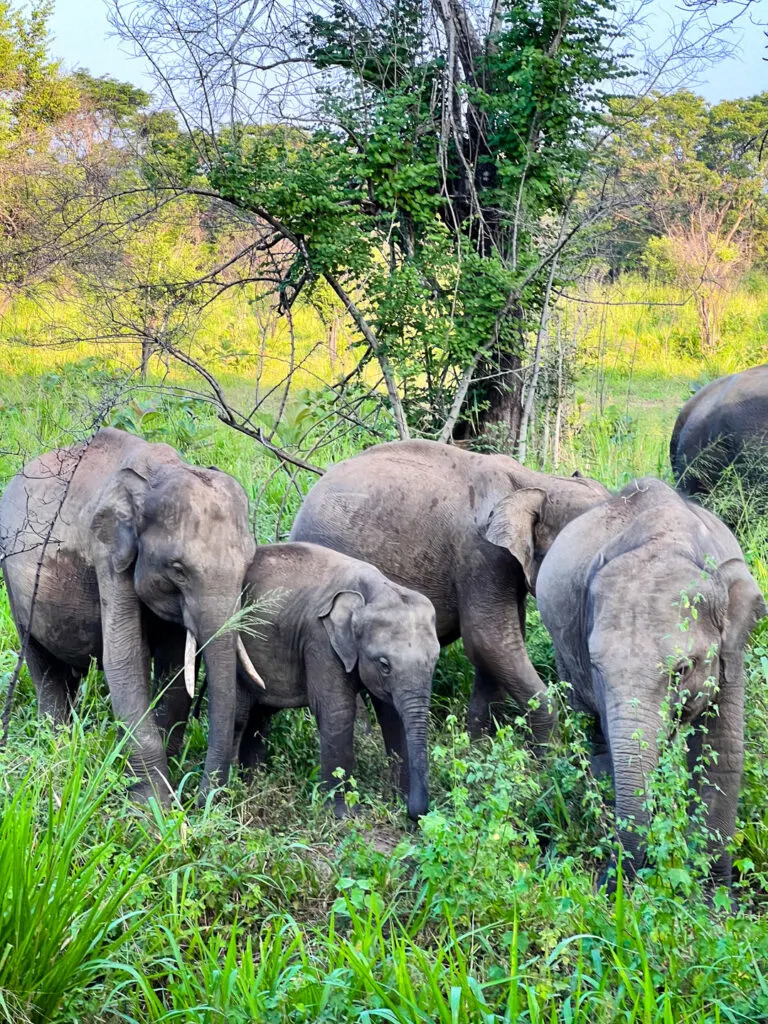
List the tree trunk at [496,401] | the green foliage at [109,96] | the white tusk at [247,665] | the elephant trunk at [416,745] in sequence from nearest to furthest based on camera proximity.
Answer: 1. the elephant trunk at [416,745]
2. the white tusk at [247,665]
3. the tree trunk at [496,401]
4. the green foliage at [109,96]

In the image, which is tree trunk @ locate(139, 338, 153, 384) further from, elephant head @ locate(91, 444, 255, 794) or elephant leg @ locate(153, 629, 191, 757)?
elephant head @ locate(91, 444, 255, 794)

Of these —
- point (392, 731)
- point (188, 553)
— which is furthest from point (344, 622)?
point (188, 553)

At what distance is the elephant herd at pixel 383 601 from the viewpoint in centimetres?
419

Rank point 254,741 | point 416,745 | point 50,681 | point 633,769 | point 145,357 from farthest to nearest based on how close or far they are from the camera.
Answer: point 145,357
point 50,681
point 254,741
point 416,745
point 633,769

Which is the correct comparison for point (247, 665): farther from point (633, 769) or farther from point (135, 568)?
point (633, 769)

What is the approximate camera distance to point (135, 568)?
5.18 metres

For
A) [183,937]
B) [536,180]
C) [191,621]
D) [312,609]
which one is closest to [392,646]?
[312,609]

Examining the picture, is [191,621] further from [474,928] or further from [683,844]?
[683,844]

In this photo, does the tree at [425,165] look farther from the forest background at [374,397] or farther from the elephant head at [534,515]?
the elephant head at [534,515]

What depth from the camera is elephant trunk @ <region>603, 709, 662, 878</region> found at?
391 centimetres

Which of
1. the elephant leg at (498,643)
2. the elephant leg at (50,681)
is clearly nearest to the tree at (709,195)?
the elephant leg at (498,643)

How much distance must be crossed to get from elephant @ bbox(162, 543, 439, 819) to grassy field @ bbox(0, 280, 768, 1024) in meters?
0.17

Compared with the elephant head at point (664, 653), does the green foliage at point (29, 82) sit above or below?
above

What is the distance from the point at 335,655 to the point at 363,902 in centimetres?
144
